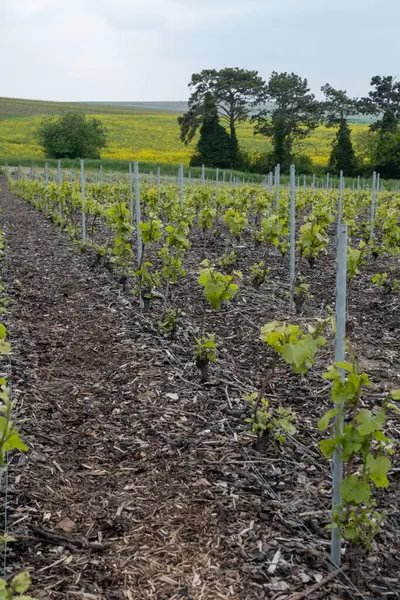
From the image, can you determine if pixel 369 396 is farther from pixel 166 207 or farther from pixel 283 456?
pixel 166 207

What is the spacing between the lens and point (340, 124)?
49.6 meters

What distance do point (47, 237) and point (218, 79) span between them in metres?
39.5

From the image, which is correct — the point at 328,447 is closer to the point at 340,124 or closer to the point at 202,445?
the point at 202,445

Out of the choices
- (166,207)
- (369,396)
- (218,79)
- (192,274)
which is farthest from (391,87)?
(369,396)

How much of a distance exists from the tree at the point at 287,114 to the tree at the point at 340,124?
1686mm

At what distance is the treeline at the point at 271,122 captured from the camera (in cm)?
4722

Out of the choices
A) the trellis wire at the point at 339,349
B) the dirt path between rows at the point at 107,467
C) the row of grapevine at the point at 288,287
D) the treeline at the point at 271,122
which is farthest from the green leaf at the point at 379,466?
the treeline at the point at 271,122

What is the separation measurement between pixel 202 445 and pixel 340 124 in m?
49.9

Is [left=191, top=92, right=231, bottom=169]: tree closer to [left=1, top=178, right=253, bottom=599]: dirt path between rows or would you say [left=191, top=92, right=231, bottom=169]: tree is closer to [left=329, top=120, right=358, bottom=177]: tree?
[left=329, top=120, right=358, bottom=177]: tree

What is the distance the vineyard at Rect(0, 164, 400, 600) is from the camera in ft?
8.42

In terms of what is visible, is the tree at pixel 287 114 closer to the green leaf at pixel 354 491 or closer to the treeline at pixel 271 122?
the treeline at pixel 271 122

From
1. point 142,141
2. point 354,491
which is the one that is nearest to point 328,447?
point 354,491

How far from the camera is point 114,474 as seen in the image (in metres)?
3.41

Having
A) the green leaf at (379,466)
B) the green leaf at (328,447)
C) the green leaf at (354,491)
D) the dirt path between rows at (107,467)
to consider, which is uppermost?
the green leaf at (328,447)
